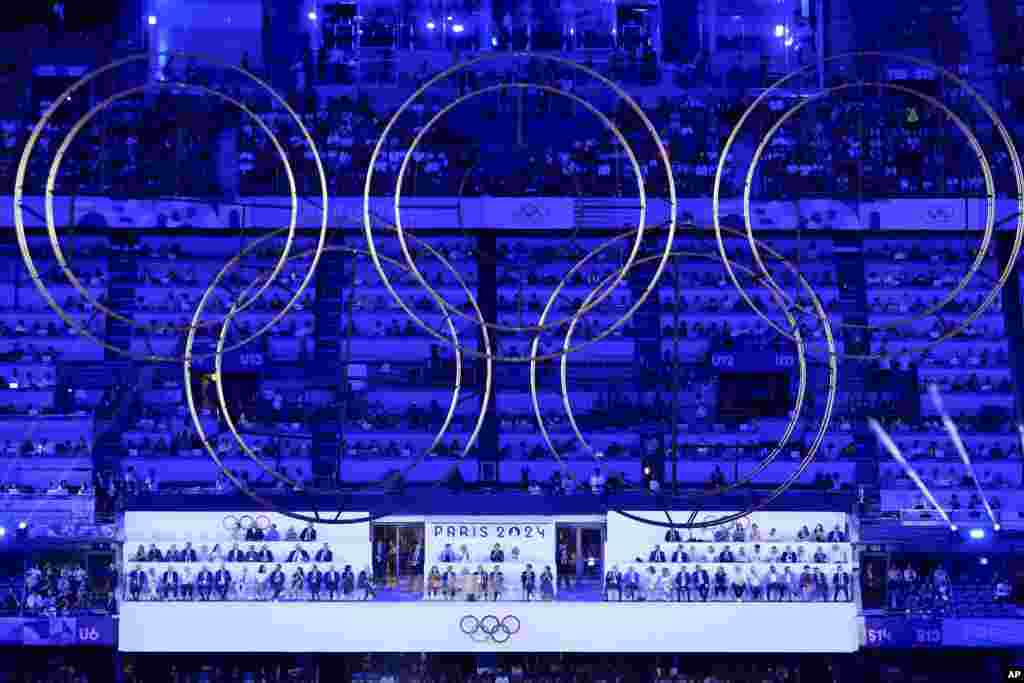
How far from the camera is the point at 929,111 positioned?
38.7 metres

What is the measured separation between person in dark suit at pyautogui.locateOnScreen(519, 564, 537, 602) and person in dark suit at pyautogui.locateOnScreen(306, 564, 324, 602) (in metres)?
3.81

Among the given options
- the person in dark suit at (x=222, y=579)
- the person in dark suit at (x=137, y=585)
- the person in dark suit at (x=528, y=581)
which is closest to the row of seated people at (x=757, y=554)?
the person in dark suit at (x=528, y=581)

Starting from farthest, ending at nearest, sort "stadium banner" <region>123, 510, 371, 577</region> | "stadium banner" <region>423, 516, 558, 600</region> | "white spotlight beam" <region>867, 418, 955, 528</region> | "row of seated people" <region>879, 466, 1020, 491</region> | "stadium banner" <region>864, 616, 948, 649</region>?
"row of seated people" <region>879, 466, 1020, 491</region>, "white spotlight beam" <region>867, 418, 955, 528</region>, "stadium banner" <region>123, 510, 371, 577</region>, "stadium banner" <region>423, 516, 558, 600</region>, "stadium banner" <region>864, 616, 948, 649</region>

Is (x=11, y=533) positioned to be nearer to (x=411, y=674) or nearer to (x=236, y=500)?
(x=236, y=500)

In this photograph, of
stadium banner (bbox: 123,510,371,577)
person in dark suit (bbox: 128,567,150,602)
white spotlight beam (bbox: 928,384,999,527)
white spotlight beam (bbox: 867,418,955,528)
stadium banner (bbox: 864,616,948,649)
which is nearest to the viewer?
stadium banner (bbox: 864,616,948,649)

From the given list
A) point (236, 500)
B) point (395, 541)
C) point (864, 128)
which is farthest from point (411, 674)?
point (864, 128)

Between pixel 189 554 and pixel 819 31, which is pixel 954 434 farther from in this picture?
pixel 189 554

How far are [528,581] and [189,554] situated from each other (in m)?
6.46

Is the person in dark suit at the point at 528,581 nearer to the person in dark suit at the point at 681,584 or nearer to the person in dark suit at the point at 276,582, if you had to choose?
the person in dark suit at the point at 681,584

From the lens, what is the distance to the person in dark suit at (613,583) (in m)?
31.0

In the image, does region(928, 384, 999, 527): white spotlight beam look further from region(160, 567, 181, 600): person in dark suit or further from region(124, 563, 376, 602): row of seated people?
region(160, 567, 181, 600): person in dark suit

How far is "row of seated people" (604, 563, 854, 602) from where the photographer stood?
1222 inches

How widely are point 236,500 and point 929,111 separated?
18808 mm

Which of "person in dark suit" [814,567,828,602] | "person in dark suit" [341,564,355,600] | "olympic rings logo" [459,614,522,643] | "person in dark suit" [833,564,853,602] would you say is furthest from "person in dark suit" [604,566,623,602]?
"person in dark suit" [341,564,355,600]
